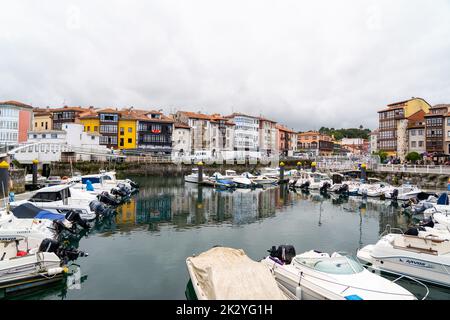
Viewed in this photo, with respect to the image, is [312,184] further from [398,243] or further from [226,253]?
[226,253]

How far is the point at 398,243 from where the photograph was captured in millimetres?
15000

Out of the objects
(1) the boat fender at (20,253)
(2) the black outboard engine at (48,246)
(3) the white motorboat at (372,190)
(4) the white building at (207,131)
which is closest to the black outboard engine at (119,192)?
(2) the black outboard engine at (48,246)

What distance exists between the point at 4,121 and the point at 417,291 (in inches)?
3387

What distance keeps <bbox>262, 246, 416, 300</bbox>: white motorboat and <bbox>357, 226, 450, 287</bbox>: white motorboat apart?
13.6 feet

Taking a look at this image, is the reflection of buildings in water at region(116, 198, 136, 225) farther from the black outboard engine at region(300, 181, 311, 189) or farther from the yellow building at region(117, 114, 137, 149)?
the yellow building at region(117, 114, 137, 149)

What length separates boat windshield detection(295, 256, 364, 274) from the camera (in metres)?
10.7

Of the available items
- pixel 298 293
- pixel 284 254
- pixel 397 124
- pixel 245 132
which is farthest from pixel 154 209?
pixel 245 132

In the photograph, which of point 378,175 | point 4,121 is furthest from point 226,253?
point 4,121

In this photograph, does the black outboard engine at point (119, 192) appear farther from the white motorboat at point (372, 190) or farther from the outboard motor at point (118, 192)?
the white motorboat at point (372, 190)

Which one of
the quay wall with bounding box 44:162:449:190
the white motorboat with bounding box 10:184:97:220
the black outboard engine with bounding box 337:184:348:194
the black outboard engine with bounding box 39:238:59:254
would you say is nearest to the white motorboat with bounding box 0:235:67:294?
the black outboard engine with bounding box 39:238:59:254

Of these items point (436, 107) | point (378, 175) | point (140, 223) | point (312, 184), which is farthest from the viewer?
point (436, 107)

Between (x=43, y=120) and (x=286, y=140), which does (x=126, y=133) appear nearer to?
(x=43, y=120)

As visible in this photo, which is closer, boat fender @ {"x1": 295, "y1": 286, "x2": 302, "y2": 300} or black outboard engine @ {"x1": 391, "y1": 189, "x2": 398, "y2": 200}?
boat fender @ {"x1": 295, "y1": 286, "x2": 302, "y2": 300}

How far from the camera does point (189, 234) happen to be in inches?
858
